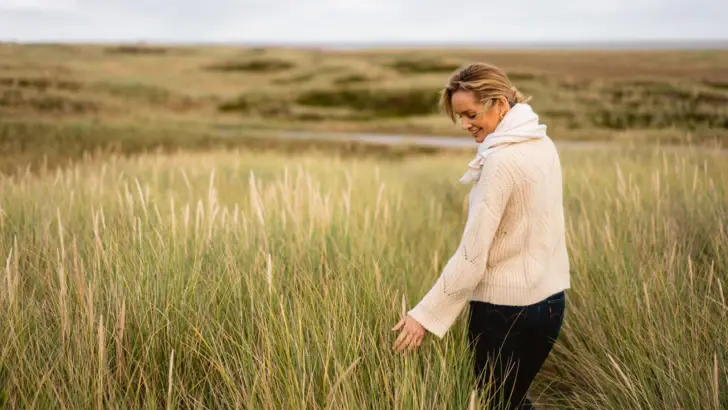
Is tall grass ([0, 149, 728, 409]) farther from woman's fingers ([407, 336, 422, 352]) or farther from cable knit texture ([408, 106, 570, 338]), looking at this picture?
cable knit texture ([408, 106, 570, 338])

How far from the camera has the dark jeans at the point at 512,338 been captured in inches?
81.4

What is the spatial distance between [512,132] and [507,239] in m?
0.37

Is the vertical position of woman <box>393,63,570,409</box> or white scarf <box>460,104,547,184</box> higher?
white scarf <box>460,104,547,184</box>

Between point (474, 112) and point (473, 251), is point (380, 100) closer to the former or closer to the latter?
point (474, 112)

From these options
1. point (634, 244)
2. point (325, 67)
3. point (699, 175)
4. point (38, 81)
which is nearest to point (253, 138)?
point (38, 81)

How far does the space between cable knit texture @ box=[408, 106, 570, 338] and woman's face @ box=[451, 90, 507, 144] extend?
6.3 inches

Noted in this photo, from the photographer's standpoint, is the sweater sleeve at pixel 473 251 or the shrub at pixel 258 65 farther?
the shrub at pixel 258 65

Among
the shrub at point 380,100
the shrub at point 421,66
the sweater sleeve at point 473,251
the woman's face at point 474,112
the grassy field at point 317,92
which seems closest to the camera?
the sweater sleeve at point 473,251

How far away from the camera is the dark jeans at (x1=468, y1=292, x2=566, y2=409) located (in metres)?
2.07

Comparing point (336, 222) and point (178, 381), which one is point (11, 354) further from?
point (336, 222)

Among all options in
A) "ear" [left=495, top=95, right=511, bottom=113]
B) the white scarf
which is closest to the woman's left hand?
the white scarf

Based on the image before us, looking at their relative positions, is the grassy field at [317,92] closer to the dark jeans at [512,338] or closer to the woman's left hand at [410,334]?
the woman's left hand at [410,334]

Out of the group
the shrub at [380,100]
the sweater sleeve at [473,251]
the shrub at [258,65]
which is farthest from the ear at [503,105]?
the shrub at [258,65]

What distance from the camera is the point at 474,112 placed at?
2027 millimetres
